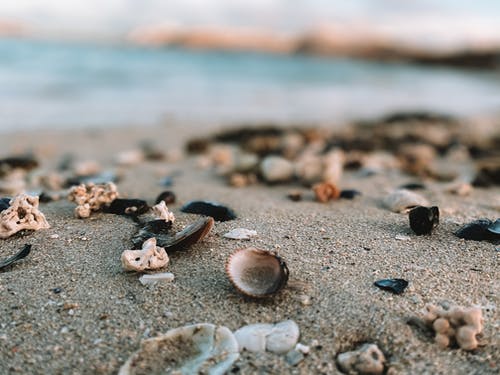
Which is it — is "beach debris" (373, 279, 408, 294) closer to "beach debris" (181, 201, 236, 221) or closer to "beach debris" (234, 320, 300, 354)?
"beach debris" (234, 320, 300, 354)

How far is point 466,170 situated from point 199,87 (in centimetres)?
917

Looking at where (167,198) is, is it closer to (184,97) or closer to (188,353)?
(188,353)

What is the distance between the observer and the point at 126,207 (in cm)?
279

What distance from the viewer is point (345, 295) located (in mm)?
1941

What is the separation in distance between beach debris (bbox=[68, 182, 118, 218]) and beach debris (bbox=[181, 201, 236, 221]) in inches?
16.8

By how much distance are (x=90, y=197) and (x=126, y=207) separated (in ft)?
0.68

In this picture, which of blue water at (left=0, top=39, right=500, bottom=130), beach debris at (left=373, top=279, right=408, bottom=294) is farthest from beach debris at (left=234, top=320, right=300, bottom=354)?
blue water at (left=0, top=39, right=500, bottom=130)

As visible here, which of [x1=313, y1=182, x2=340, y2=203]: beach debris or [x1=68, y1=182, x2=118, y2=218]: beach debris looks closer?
[x1=68, y1=182, x2=118, y2=218]: beach debris

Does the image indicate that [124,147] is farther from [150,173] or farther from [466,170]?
[466,170]

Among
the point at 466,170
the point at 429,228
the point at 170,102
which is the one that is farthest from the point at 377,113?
the point at 429,228

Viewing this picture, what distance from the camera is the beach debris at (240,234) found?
2441 mm

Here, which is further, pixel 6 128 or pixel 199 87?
pixel 199 87

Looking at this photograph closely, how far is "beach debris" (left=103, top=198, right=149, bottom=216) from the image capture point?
109 inches

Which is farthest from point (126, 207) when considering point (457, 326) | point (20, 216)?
point (457, 326)
